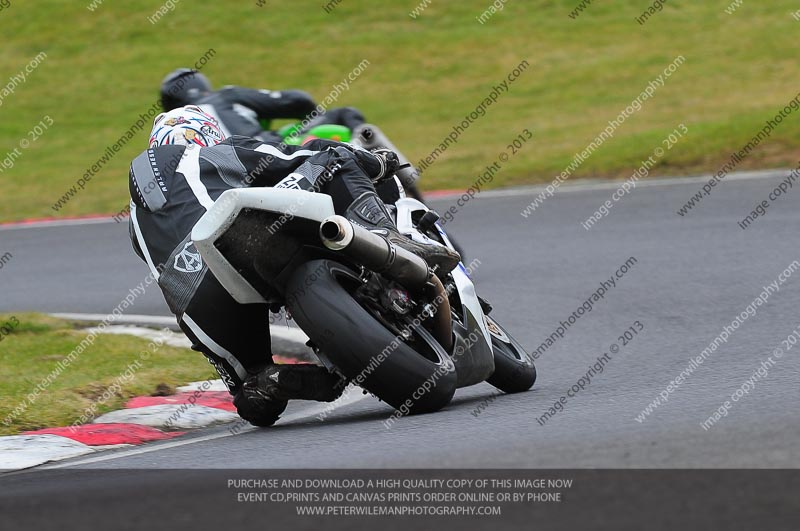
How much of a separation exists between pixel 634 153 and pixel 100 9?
52.0 feet

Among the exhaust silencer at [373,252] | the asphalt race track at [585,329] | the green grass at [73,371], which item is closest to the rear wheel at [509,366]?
the asphalt race track at [585,329]

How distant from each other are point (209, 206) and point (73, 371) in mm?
2395

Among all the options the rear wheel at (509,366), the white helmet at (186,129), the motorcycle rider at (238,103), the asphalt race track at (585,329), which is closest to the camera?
the asphalt race track at (585,329)

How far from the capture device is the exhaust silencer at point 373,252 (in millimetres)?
4922

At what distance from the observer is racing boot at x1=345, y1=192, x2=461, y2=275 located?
5406 millimetres

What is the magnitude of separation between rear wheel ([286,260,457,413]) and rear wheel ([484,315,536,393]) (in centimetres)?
76

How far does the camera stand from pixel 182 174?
18.2 ft

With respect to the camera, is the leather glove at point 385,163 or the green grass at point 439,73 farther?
the green grass at point 439,73

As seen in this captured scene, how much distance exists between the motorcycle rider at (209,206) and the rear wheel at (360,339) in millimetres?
343

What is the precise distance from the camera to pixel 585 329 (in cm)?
786

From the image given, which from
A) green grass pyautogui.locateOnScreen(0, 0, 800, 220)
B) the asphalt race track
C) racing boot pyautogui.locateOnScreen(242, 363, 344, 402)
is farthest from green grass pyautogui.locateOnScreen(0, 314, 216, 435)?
green grass pyautogui.locateOnScreen(0, 0, 800, 220)

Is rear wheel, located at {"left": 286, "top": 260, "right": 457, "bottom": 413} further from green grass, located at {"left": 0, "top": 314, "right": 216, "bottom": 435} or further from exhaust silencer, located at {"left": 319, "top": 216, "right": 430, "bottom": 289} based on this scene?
green grass, located at {"left": 0, "top": 314, "right": 216, "bottom": 435}

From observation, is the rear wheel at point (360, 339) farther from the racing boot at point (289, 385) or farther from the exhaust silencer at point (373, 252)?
the racing boot at point (289, 385)
